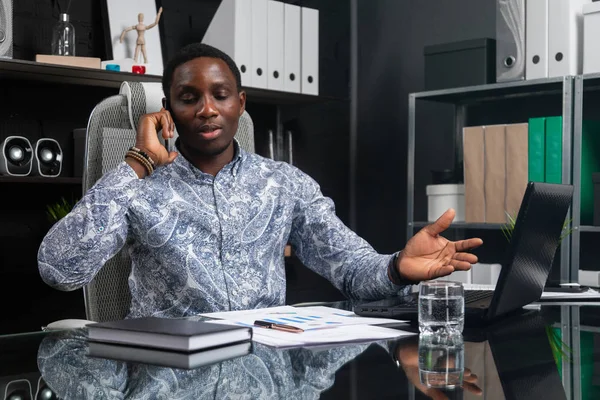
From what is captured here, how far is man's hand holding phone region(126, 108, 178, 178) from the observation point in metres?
1.66

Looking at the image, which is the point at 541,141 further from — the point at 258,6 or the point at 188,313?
the point at 188,313

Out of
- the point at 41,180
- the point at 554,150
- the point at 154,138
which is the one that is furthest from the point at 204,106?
the point at 554,150

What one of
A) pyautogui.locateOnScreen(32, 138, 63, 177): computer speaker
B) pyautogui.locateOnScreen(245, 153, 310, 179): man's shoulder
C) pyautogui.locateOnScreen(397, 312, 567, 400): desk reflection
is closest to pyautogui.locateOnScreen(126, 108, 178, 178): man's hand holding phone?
pyautogui.locateOnScreen(245, 153, 310, 179): man's shoulder

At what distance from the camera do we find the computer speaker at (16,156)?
9.11 ft

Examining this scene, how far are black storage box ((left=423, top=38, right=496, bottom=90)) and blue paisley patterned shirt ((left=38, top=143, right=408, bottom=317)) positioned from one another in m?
1.50

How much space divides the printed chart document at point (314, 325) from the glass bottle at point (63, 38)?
1.94 m

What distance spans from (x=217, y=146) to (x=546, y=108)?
1.93m

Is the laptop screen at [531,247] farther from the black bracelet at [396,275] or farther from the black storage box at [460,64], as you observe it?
the black storage box at [460,64]

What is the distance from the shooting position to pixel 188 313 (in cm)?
166

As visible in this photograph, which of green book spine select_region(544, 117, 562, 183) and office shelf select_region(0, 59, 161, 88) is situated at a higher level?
office shelf select_region(0, 59, 161, 88)

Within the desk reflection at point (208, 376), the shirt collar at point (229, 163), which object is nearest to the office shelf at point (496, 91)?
the shirt collar at point (229, 163)

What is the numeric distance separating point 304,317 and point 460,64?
2.16m

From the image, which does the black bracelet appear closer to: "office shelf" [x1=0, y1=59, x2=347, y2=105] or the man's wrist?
the man's wrist

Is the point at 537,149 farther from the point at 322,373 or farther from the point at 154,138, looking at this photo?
the point at 322,373
